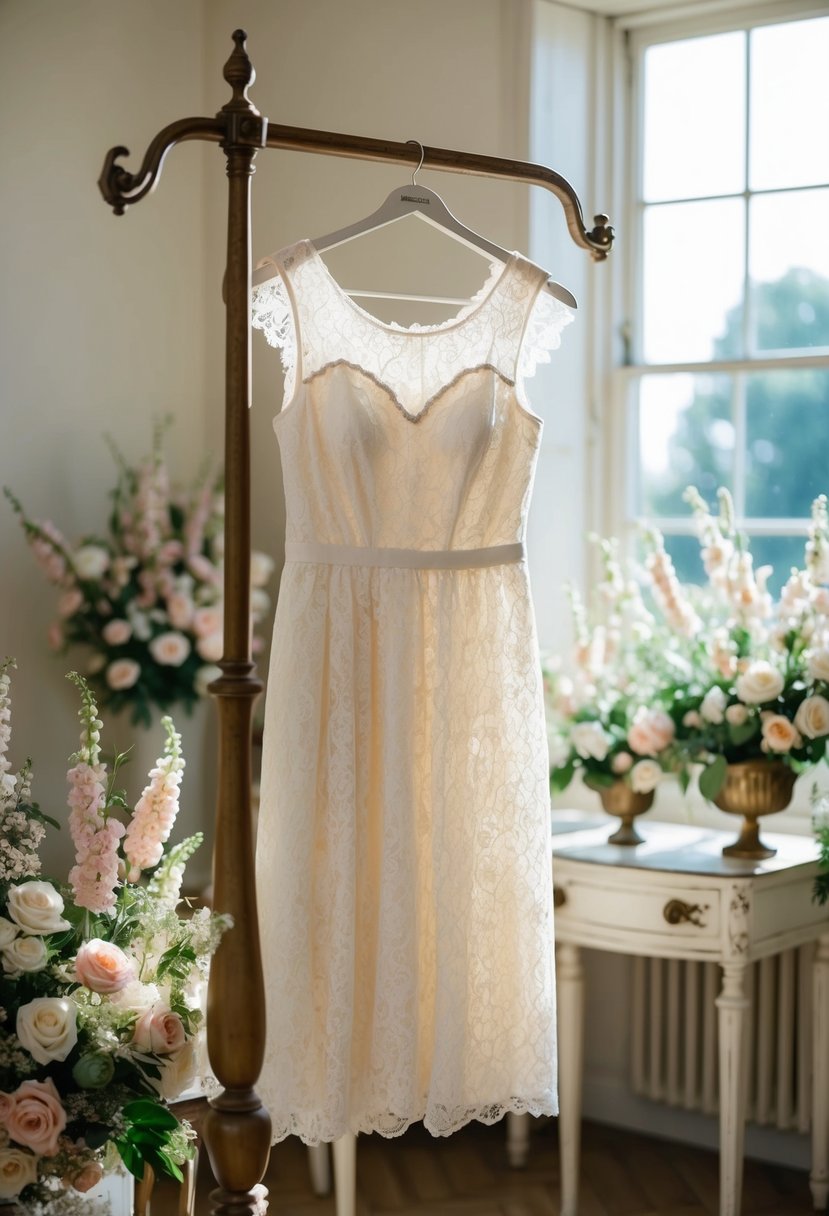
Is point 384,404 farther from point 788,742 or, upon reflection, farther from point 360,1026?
point 788,742

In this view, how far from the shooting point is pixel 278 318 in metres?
1.85

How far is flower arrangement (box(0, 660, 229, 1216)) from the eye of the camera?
1.56 meters

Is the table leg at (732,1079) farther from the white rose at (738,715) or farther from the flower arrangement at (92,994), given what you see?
the flower arrangement at (92,994)

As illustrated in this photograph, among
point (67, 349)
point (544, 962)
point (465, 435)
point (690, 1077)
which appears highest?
point (67, 349)

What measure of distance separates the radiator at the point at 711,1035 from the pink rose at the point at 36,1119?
5.68 ft

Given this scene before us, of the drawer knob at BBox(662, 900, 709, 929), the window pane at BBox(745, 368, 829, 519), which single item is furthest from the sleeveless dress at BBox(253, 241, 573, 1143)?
the window pane at BBox(745, 368, 829, 519)

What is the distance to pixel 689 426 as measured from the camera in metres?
3.32

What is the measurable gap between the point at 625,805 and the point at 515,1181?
2.89ft

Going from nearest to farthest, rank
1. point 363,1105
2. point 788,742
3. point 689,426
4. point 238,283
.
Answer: point 238,283 → point 363,1105 → point 788,742 → point 689,426

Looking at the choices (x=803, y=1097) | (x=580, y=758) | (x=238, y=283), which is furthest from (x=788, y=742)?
(x=238, y=283)

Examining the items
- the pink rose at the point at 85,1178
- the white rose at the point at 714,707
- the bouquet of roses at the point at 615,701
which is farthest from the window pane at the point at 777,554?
the pink rose at the point at 85,1178

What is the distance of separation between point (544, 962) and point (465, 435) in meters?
0.73

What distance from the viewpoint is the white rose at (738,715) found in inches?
105

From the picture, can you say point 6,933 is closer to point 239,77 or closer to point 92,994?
point 92,994
